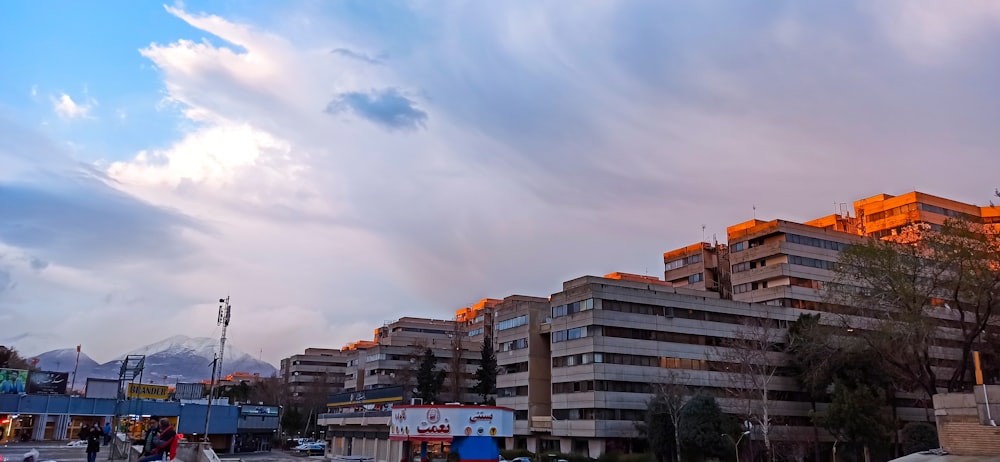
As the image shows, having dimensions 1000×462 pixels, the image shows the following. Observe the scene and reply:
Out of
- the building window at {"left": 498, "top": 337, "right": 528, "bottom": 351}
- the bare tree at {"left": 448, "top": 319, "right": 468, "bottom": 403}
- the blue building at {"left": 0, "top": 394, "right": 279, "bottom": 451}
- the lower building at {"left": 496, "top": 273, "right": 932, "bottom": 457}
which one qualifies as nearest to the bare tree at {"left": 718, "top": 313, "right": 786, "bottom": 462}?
the lower building at {"left": 496, "top": 273, "right": 932, "bottom": 457}

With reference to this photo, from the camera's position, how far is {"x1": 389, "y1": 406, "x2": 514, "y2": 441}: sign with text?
3062cm

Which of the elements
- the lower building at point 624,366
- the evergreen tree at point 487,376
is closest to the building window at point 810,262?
the lower building at point 624,366

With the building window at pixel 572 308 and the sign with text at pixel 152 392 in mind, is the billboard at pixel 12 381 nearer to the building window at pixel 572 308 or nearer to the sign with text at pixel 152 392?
the sign with text at pixel 152 392

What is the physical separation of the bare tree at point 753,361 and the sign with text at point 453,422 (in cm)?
3404

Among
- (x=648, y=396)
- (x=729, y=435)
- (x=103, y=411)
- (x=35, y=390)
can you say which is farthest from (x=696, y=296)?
(x=35, y=390)

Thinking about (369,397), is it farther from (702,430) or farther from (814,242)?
(814,242)

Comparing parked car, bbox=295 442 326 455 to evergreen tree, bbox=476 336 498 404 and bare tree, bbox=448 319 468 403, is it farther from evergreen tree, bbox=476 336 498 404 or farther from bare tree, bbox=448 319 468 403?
evergreen tree, bbox=476 336 498 404

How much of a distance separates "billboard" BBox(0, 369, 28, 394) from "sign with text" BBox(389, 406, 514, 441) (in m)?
76.4

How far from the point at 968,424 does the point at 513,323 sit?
60.4m

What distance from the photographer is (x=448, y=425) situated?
1207 inches

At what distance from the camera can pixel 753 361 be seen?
203 ft

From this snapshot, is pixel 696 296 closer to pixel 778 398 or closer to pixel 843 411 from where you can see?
pixel 778 398

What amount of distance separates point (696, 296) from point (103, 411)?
237ft

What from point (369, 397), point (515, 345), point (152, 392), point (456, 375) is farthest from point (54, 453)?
point (456, 375)
